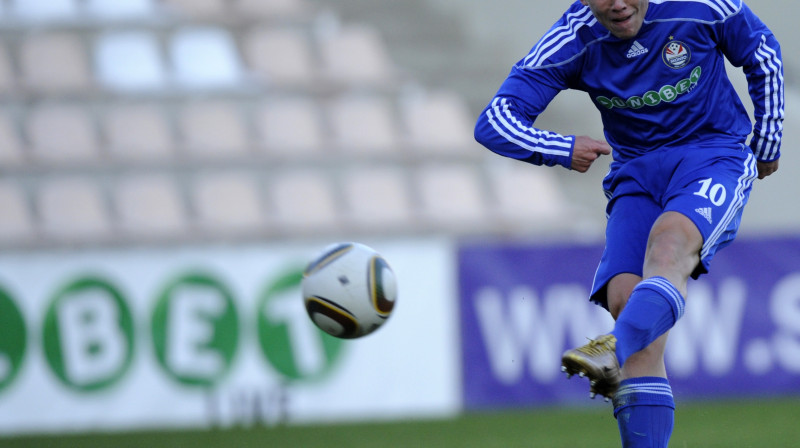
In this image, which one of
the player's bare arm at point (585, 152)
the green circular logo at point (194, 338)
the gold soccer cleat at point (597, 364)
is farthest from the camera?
the green circular logo at point (194, 338)

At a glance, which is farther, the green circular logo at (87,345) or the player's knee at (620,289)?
the green circular logo at (87,345)

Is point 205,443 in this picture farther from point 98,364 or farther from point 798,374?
point 798,374

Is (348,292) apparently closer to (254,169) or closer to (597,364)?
(597,364)

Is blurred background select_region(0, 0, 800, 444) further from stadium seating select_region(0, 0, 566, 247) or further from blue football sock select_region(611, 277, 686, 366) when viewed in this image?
blue football sock select_region(611, 277, 686, 366)

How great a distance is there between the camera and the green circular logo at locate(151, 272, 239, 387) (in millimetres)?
8984

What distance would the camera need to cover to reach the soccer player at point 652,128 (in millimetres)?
3908

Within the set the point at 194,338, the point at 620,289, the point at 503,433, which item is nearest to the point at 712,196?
the point at 620,289

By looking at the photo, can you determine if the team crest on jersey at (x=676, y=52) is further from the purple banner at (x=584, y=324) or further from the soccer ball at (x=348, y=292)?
the purple banner at (x=584, y=324)

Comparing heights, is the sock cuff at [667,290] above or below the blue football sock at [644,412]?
above

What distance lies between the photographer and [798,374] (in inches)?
366

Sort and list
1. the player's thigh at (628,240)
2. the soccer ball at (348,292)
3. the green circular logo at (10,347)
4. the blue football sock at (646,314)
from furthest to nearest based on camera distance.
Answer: the green circular logo at (10,347)
the soccer ball at (348,292)
the player's thigh at (628,240)
the blue football sock at (646,314)

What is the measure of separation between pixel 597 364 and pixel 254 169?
351 inches

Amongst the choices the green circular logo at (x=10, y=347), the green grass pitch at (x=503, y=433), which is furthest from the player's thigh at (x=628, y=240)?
the green circular logo at (x=10, y=347)

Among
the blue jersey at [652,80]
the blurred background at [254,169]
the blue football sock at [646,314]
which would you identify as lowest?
the blue football sock at [646,314]
